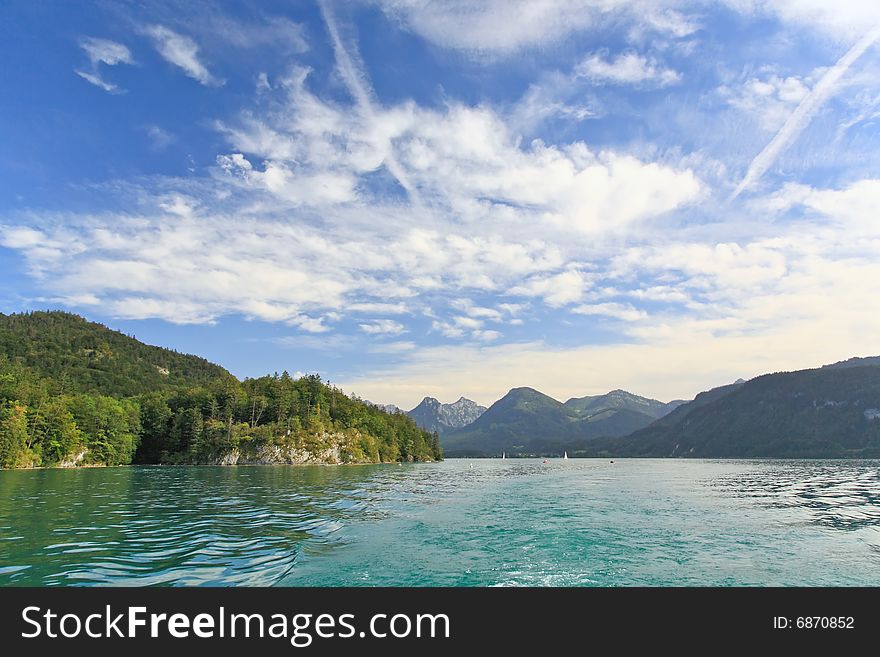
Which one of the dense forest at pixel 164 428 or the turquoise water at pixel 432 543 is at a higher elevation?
the dense forest at pixel 164 428

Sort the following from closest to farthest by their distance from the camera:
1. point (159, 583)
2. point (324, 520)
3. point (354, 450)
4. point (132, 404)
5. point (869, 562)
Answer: point (159, 583), point (869, 562), point (324, 520), point (132, 404), point (354, 450)

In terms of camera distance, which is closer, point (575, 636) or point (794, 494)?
point (575, 636)

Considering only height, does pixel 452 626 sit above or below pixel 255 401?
below

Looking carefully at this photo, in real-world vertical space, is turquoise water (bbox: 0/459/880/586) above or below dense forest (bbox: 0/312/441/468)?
below

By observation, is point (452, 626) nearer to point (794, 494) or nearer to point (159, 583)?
point (159, 583)

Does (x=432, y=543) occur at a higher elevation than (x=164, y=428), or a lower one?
lower

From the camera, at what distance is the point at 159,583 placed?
18391 mm

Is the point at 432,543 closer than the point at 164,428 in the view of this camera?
Yes

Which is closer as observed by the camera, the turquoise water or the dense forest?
the turquoise water


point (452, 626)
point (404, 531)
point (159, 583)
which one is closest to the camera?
point (452, 626)

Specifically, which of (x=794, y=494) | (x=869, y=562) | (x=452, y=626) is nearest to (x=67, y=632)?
(x=452, y=626)

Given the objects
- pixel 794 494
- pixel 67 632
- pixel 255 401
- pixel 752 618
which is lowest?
pixel 794 494

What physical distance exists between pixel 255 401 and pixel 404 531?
6509 inches

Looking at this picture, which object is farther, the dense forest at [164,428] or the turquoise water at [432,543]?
the dense forest at [164,428]
